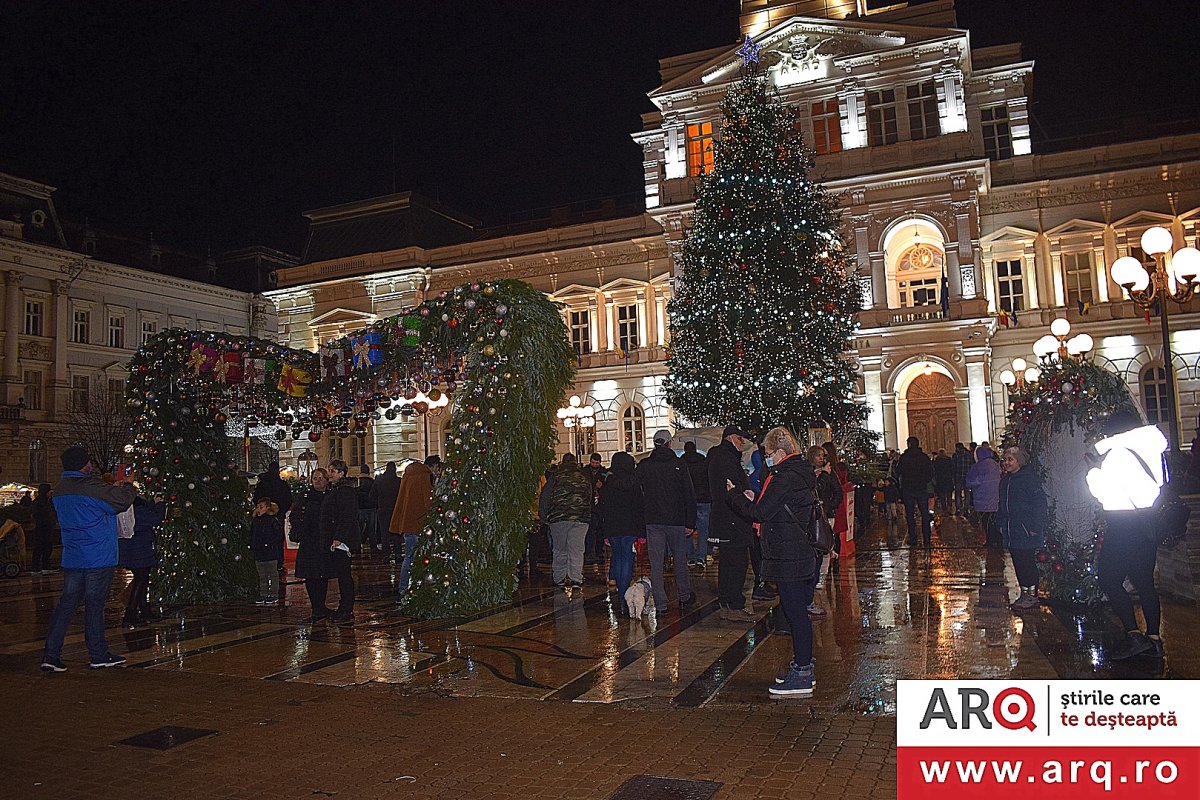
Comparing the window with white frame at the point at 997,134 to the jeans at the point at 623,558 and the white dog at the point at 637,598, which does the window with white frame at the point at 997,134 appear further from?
the white dog at the point at 637,598

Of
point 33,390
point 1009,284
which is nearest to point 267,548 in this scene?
point 1009,284

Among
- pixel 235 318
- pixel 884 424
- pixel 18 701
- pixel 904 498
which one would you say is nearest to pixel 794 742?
pixel 18 701

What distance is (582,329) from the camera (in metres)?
40.2

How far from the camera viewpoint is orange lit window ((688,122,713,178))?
34562 millimetres

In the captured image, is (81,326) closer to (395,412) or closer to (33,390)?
(33,390)

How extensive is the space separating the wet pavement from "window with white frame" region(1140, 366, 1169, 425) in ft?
78.2

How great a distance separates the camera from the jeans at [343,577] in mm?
10148

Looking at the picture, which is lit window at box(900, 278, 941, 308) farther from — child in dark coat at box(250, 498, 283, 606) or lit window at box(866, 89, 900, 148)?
child in dark coat at box(250, 498, 283, 606)

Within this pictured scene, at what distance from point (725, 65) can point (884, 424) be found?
49.2 ft

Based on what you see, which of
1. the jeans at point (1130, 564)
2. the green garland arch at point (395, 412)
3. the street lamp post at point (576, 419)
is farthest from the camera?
the street lamp post at point (576, 419)

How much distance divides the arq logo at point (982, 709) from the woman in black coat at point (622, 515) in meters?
8.11

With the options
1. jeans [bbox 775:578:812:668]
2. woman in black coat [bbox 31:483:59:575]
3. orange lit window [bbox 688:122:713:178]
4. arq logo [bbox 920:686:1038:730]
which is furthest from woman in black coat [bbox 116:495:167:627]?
orange lit window [bbox 688:122:713:178]

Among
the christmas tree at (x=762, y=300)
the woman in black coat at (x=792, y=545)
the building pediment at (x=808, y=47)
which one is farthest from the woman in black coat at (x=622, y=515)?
the building pediment at (x=808, y=47)

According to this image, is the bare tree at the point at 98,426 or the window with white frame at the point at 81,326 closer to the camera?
the bare tree at the point at 98,426
